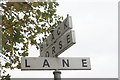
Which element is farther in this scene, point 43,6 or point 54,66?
point 43,6

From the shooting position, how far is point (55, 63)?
476cm

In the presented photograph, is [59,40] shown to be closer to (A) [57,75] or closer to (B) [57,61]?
(B) [57,61]

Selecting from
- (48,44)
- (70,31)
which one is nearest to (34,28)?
(48,44)

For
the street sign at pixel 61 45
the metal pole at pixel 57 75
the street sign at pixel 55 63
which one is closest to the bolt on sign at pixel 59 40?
the street sign at pixel 61 45

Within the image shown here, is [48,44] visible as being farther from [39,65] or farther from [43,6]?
[43,6]

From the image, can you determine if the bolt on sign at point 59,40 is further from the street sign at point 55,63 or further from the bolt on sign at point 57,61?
the street sign at point 55,63

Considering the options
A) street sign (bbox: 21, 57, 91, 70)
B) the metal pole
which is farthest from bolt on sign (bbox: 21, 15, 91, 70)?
the metal pole

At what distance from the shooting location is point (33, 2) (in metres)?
8.67

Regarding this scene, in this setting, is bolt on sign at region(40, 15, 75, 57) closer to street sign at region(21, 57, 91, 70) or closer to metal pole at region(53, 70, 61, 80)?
street sign at region(21, 57, 91, 70)

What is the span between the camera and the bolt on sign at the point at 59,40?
4428 mm

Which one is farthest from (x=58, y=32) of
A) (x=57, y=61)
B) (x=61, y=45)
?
(x=57, y=61)

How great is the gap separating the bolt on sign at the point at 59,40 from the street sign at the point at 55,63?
12cm

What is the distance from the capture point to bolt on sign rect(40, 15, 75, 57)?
443cm

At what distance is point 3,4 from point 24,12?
0.68 metres
